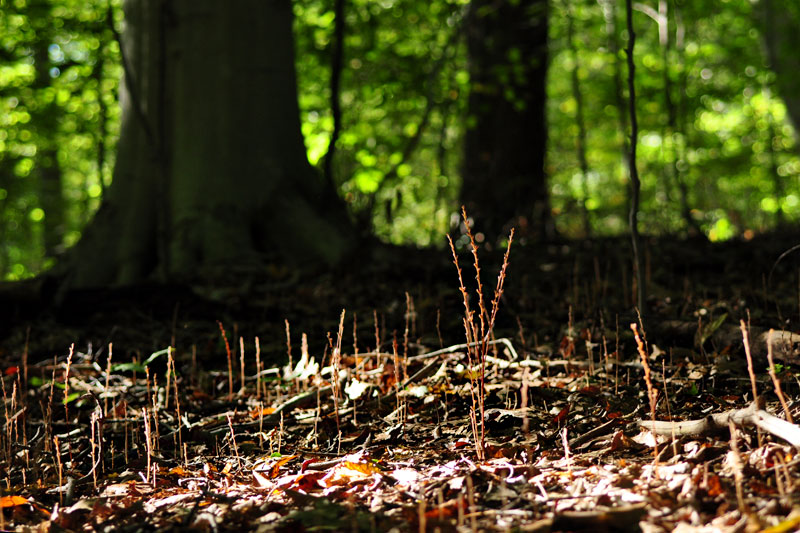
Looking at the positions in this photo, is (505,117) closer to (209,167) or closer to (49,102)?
(209,167)

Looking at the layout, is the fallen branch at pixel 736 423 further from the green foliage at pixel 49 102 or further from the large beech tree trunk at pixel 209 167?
the green foliage at pixel 49 102

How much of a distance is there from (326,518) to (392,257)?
3.36 metres

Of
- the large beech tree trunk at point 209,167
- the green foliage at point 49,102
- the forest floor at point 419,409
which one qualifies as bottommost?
the forest floor at point 419,409

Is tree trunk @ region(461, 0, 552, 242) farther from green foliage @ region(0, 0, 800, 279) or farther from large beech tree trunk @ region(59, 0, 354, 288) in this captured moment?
large beech tree trunk @ region(59, 0, 354, 288)

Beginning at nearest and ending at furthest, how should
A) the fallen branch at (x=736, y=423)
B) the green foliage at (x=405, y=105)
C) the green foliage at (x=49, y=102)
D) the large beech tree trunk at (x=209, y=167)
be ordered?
the fallen branch at (x=736, y=423)
the large beech tree trunk at (x=209, y=167)
the green foliage at (x=49, y=102)
the green foliage at (x=405, y=105)

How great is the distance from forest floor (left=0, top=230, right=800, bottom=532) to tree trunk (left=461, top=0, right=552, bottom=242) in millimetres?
2088

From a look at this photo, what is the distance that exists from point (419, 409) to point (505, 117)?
4.98 metres

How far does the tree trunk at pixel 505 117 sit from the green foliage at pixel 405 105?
0.95 ft

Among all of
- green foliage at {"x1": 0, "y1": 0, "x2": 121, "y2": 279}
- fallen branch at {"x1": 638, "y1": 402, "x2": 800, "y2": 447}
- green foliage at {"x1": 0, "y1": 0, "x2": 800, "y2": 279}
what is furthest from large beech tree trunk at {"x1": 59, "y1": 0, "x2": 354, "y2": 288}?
fallen branch at {"x1": 638, "y1": 402, "x2": 800, "y2": 447}

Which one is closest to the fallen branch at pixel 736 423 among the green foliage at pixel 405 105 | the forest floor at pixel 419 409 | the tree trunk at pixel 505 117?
the forest floor at pixel 419 409

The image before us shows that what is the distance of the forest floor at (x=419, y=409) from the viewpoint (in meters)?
1.53

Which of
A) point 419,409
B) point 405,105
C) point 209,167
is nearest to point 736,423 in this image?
point 419,409

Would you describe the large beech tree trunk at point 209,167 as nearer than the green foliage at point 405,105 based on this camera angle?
Yes

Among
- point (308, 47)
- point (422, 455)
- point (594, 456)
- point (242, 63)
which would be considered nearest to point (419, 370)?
point (422, 455)
